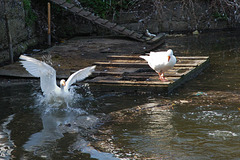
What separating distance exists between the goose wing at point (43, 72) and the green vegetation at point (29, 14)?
6.56m

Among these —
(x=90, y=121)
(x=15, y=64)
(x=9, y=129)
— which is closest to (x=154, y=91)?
(x=90, y=121)

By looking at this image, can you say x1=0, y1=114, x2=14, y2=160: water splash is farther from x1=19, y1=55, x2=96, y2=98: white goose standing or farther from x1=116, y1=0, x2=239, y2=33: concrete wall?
x1=116, y1=0, x2=239, y2=33: concrete wall

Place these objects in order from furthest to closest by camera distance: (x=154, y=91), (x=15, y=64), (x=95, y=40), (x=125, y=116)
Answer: (x=95, y=40), (x=15, y=64), (x=154, y=91), (x=125, y=116)

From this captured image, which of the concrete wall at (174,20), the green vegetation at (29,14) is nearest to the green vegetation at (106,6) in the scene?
the concrete wall at (174,20)

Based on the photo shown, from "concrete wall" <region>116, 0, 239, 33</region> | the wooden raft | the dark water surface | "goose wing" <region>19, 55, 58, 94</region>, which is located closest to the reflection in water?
the dark water surface

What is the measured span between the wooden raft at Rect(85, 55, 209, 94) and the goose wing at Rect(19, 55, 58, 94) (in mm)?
1545

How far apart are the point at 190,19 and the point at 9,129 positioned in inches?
469

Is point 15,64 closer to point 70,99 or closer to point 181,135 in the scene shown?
point 70,99

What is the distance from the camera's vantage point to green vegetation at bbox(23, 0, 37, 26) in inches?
512

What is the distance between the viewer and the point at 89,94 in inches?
318

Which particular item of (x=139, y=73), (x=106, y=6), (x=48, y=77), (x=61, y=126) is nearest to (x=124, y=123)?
(x=61, y=126)

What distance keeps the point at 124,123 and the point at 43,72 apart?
176cm

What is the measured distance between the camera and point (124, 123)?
612cm

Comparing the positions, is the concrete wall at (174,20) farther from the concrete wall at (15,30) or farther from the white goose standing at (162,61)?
the white goose standing at (162,61)
